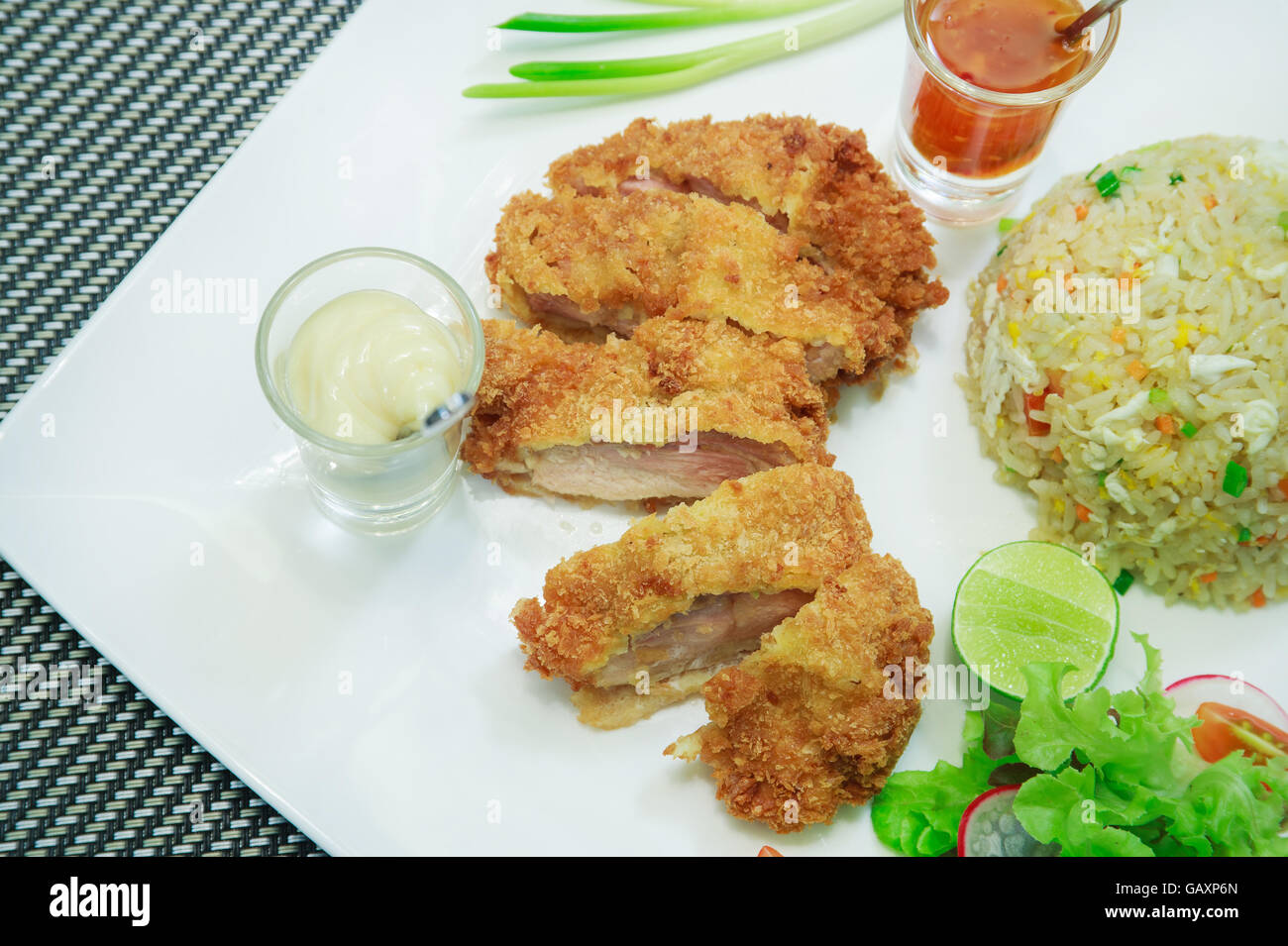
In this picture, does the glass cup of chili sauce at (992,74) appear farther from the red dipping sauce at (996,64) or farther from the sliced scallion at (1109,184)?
the sliced scallion at (1109,184)

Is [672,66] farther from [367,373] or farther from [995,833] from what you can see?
[995,833]

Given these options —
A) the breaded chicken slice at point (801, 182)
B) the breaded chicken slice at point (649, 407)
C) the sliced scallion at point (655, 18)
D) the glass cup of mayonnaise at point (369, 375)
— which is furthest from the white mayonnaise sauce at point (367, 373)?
the sliced scallion at point (655, 18)

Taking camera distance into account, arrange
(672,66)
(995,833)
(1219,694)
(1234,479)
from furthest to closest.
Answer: (672,66), (1219,694), (1234,479), (995,833)

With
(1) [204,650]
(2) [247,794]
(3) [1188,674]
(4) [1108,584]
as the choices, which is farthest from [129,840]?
(3) [1188,674]

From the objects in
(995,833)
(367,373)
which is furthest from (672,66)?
(995,833)

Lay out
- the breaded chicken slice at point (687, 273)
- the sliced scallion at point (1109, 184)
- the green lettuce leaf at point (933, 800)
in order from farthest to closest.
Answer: the sliced scallion at point (1109, 184) < the breaded chicken slice at point (687, 273) < the green lettuce leaf at point (933, 800)

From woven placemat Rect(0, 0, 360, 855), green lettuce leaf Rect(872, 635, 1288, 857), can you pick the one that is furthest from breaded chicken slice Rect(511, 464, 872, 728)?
woven placemat Rect(0, 0, 360, 855)
